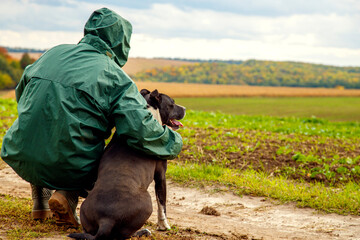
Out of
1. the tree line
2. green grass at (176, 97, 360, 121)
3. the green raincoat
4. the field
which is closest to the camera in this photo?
the green raincoat

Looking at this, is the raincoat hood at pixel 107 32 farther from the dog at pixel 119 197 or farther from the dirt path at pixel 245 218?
the dirt path at pixel 245 218

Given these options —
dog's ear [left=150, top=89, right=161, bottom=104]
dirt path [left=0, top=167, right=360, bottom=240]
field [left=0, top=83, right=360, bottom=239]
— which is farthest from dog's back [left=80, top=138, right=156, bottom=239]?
dirt path [left=0, top=167, right=360, bottom=240]

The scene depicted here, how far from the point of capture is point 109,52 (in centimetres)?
494

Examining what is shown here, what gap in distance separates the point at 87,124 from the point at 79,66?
613 millimetres

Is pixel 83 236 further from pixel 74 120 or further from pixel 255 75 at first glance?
pixel 255 75

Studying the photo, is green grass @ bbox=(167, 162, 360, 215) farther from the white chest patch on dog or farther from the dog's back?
the dog's back

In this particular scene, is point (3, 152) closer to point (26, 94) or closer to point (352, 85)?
point (26, 94)

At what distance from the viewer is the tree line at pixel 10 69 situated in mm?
38875

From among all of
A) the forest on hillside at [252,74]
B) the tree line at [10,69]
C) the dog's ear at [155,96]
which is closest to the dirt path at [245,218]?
the dog's ear at [155,96]

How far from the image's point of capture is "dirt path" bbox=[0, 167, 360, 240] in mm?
5406

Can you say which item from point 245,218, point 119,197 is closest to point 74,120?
point 119,197

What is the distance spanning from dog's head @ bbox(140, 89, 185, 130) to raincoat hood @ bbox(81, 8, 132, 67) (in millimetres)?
560

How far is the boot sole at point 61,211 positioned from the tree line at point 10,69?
35147 millimetres

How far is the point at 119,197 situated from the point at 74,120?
2.97ft
